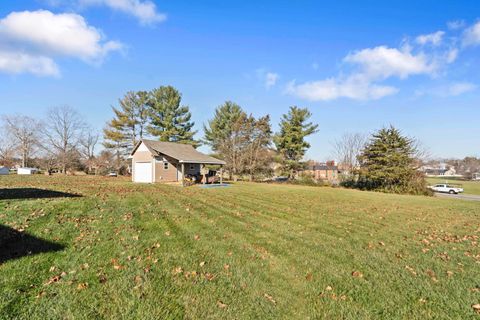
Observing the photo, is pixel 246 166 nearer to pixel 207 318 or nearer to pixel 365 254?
pixel 365 254

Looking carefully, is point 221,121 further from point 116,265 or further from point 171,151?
point 116,265

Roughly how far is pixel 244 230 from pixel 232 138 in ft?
105

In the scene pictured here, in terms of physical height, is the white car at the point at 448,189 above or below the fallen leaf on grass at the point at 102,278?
below

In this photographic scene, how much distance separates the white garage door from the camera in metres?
24.5

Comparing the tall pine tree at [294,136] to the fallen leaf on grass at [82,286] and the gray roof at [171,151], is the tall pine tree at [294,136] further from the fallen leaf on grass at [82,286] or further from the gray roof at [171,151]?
the fallen leaf on grass at [82,286]

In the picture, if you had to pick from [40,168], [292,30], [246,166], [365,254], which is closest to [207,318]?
[365,254]

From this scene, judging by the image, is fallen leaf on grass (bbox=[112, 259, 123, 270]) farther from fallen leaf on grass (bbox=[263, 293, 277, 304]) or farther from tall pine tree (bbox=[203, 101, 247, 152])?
tall pine tree (bbox=[203, 101, 247, 152])

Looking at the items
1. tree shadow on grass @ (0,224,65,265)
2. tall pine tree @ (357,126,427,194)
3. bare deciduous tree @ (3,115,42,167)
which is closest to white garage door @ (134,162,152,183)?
tree shadow on grass @ (0,224,65,265)

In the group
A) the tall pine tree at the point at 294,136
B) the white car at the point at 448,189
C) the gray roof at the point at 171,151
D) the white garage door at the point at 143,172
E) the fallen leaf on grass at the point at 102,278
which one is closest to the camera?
the fallen leaf on grass at the point at 102,278

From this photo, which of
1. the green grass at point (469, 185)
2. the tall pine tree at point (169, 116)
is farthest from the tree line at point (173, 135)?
the green grass at point (469, 185)

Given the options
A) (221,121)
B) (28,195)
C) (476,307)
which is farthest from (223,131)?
(476,307)

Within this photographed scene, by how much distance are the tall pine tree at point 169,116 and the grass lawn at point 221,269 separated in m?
32.9

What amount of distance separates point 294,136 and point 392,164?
568 inches

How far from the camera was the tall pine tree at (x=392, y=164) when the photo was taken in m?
25.5
